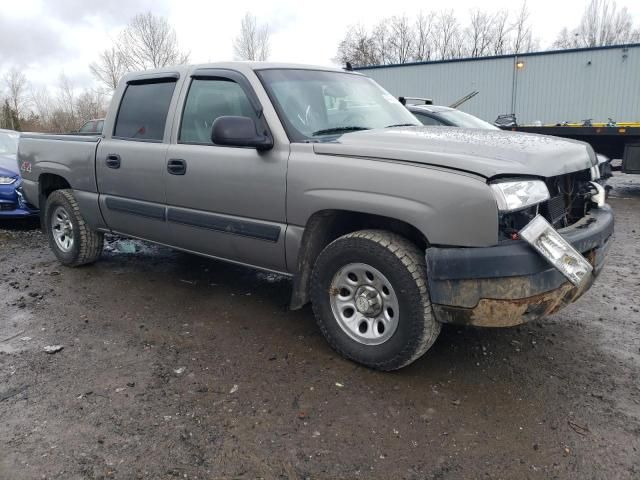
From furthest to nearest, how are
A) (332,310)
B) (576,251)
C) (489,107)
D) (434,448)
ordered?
(489,107)
(332,310)
(576,251)
(434,448)

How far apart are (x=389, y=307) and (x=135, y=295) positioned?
2.55 meters

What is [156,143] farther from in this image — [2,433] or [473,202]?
[473,202]

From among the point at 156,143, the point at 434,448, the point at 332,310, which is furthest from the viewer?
the point at 156,143

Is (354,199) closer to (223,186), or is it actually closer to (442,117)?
(223,186)

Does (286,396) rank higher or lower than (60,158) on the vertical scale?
lower

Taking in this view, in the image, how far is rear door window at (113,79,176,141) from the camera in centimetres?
420

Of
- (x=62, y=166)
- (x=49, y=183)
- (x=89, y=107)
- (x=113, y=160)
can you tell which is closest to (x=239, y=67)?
(x=113, y=160)

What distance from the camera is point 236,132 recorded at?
318 centimetres

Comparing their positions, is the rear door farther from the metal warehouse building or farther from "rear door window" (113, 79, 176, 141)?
the metal warehouse building

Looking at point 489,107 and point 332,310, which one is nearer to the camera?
point 332,310

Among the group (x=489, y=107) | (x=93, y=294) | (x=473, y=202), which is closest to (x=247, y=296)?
(x=93, y=294)

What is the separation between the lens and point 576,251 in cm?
267

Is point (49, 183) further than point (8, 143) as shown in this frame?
No

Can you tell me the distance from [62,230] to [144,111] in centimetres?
189
